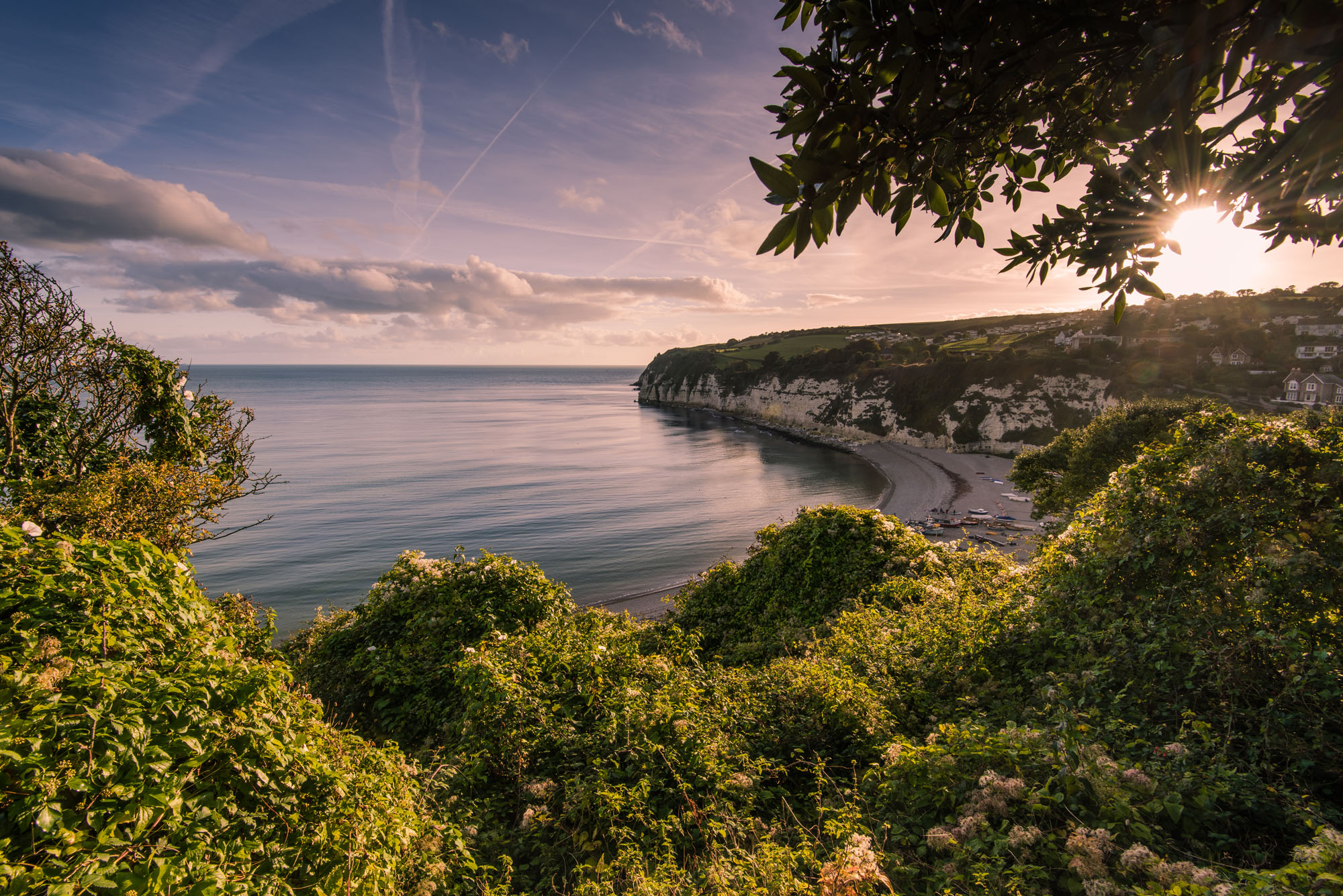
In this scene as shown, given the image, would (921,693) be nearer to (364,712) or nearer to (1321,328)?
(364,712)

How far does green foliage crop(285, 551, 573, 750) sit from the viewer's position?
9992 millimetres

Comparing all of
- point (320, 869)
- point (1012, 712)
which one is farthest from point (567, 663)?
point (1012, 712)

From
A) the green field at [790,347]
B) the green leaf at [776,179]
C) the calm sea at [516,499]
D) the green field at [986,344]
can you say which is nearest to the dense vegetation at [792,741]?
the green leaf at [776,179]

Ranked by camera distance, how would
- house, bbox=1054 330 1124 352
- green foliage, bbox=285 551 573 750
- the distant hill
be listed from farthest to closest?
house, bbox=1054 330 1124 352, the distant hill, green foliage, bbox=285 551 573 750

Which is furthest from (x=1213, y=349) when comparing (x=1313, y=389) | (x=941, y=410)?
(x=941, y=410)

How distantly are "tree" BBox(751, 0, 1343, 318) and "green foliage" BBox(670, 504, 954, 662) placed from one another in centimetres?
1148

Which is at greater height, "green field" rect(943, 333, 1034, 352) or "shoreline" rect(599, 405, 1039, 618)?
"green field" rect(943, 333, 1034, 352)

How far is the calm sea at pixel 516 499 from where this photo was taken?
110 ft

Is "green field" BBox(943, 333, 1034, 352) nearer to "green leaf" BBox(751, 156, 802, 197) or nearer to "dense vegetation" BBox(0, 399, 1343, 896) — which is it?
"dense vegetation" BBox(0, 399, 1343, 896)

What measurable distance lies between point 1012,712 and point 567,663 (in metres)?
6.32

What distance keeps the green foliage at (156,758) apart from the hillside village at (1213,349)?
162 ft

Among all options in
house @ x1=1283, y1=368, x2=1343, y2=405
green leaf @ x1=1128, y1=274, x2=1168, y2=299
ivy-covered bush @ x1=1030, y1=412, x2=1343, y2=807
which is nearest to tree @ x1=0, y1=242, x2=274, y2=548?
green leaf @ x1=1128, y1=274, x2=1168, y2=299

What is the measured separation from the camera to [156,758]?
10.8 ft

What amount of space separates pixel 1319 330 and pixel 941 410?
44.9 metres
